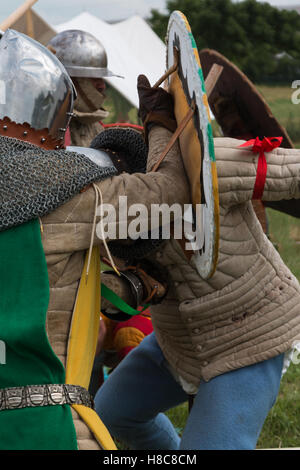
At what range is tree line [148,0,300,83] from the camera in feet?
65.8

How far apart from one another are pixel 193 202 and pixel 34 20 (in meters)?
6.02

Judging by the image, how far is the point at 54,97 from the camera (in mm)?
2312

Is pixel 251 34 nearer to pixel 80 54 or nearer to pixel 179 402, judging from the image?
pixel 80 54

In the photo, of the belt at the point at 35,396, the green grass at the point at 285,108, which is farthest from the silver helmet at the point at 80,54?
the green grass at the point at 285,108

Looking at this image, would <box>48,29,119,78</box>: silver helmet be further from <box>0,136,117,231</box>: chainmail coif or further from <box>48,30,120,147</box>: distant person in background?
<box>0,136,117,231</box>: chainmail coif

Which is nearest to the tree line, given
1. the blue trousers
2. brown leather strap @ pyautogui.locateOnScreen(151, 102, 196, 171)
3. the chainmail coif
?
the blue trousers

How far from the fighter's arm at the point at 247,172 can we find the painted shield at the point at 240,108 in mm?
501

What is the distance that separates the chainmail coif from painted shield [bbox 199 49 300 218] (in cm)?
104

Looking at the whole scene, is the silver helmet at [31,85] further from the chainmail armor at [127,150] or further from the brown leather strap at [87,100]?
the brown leather strap at [87,100]

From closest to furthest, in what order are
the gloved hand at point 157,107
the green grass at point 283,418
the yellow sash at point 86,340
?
the yellow sash at point 86,340, the gloved hand at point 157,107, the green grass at point 283,418

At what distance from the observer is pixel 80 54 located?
496cm

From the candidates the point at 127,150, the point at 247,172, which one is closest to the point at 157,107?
the point at 127,150

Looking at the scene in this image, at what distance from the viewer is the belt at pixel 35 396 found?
2164 mm

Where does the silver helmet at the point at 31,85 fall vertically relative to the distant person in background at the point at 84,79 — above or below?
above
